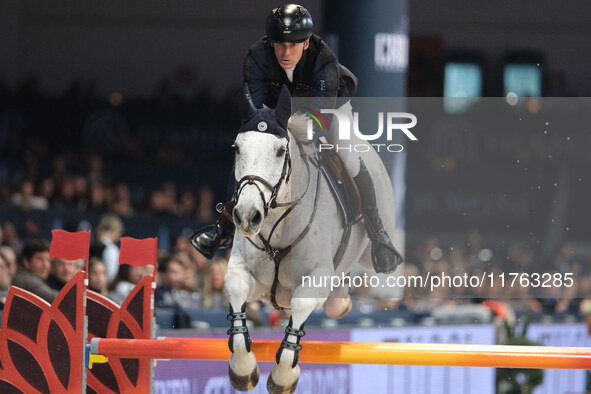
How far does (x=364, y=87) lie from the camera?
234 inches

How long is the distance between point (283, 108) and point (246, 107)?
0.48 feet

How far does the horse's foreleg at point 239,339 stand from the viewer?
438 centimetres

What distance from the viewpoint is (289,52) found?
4.54 meters

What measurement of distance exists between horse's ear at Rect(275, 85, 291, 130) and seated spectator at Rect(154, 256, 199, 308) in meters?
3.28

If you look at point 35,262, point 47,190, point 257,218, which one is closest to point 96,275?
point 35,262

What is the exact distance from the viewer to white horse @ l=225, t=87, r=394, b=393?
423cm

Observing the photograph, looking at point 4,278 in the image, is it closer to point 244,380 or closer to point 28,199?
point 244,380

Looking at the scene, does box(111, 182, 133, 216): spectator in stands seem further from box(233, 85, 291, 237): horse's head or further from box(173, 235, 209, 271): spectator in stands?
box(233, 85, 291, 237): horse's head

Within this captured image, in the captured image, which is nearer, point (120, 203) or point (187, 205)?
point (120, 203)

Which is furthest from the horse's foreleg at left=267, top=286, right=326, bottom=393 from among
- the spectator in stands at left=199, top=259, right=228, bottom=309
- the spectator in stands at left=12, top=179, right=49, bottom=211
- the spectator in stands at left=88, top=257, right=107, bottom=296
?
→ the spectator in stands at left=12, top=179, right=49, bottom=211

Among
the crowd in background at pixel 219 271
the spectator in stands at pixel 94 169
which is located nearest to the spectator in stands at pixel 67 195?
the spectator in stands at pixel 94 169

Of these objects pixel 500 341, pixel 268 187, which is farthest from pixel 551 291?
pixel 500 341

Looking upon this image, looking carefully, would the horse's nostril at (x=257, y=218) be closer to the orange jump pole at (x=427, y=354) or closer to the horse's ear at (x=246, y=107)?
the horse's ear at (x=246, y=107)

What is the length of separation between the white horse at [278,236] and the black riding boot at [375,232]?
0.21 metres
